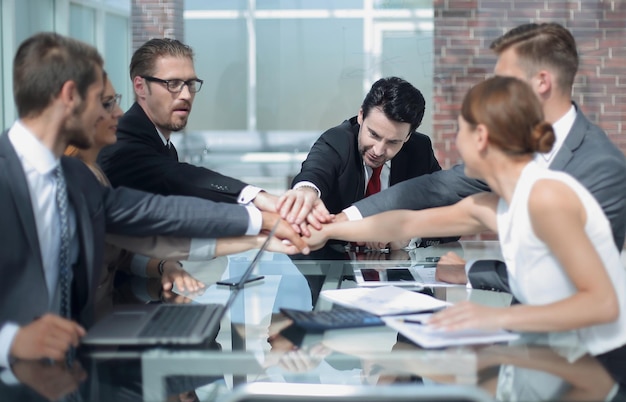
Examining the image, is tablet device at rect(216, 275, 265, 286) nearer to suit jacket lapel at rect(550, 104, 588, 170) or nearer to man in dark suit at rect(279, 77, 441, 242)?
man in dark suit at rect(279, 77, 441, 242)

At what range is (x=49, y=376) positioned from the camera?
5.72 feet

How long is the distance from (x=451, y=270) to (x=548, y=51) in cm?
80

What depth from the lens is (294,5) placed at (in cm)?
721

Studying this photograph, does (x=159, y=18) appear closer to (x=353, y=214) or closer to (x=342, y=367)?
(x=353, y=214)

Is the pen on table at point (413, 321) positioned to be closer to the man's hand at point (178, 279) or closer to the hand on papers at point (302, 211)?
the man's hand at point (178, 279)

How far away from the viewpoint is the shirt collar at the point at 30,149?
6.62 feet

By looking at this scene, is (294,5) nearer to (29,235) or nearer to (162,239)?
(162,239)

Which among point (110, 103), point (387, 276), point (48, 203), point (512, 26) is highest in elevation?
point (512, 26)

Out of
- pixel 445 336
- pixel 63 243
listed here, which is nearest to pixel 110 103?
pixel 63 243

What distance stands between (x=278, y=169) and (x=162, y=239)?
15.7 ft

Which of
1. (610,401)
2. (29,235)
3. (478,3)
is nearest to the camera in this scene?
(610,401)

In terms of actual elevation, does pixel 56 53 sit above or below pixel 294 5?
below

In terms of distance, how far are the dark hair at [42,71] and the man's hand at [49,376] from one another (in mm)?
592

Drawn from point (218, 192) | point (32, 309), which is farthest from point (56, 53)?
point (218, 192)
